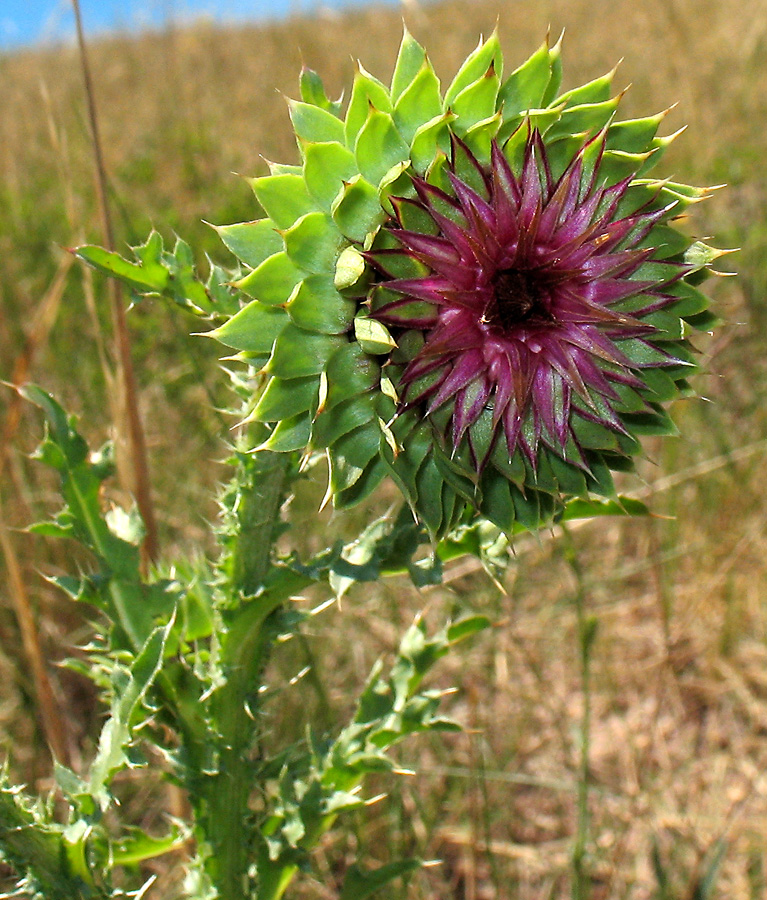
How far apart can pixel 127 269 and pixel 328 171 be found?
0.49 metres

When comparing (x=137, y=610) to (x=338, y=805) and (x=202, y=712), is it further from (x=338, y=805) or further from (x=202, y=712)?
(x=338, y=805)

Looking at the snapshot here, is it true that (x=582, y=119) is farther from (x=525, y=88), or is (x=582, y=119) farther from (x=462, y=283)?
(x=462, y=283)

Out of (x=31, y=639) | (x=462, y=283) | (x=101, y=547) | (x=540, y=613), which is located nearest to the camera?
(x=462, y=283)

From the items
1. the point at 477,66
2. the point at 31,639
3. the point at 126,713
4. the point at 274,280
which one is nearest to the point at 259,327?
the point at 274,280

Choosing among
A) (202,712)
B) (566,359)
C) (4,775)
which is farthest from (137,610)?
(566,359)

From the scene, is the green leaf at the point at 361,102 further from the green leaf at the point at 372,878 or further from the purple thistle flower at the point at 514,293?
the green leaf at the point at 372,878

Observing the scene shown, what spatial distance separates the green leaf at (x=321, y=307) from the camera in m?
1.29

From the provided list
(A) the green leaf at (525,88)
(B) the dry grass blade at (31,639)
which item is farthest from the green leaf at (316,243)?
(B) the dry grass blade at (31,639)

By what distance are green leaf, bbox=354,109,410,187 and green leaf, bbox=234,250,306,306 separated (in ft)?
0.63

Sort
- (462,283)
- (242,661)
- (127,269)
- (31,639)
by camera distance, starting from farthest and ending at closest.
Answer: (31,639), (242,661), (127,269), (462,283)

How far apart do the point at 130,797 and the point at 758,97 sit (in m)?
5.85

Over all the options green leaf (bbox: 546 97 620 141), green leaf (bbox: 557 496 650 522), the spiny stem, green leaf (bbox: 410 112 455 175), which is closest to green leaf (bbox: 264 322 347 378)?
green leaf (bbox: 410 112 455 175)

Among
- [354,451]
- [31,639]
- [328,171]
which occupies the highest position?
[328,171]

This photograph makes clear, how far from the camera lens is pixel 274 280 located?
1315mm
